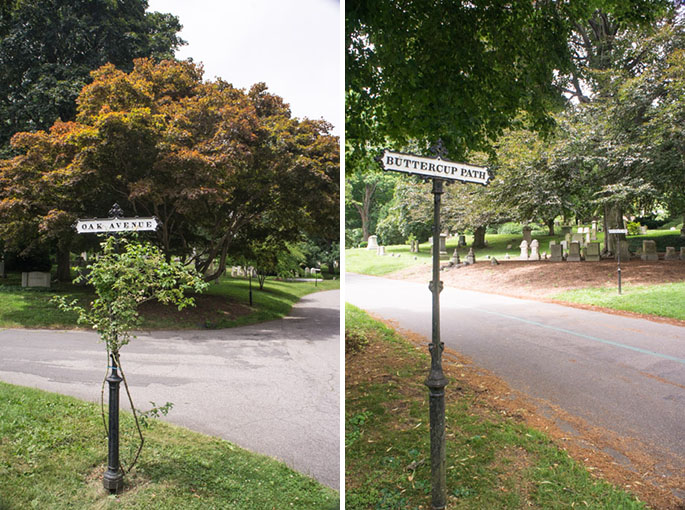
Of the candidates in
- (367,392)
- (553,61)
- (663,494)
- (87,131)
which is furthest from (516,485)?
(87,131)

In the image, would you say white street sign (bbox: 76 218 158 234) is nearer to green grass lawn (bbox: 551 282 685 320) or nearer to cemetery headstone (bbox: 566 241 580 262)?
green grass lawn (bbox: 551 282 685 320)

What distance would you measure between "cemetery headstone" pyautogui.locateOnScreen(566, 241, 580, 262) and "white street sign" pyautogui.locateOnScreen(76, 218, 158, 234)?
401 centimetres

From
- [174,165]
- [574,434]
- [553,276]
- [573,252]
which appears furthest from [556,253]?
[174,165]

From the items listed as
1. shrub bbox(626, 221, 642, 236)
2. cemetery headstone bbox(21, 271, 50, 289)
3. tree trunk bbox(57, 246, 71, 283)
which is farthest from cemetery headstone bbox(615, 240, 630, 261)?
cemetery headstone bbox(21, 271, 50, 289)

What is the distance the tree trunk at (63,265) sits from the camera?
245cm

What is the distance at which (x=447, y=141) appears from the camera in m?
2.57

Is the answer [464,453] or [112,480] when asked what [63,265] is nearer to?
[112,480]

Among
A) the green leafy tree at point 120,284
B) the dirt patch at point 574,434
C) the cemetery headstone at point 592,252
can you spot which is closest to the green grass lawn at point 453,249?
the cemetery headstone at point 592,252

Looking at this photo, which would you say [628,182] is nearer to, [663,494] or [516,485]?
Result: [663,494]

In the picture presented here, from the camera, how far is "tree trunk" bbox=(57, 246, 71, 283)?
2445 mm

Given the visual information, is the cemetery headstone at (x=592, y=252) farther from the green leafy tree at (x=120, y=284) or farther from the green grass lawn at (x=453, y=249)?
the green leafy tree at (x=120, y=284)

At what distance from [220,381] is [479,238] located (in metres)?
2.29

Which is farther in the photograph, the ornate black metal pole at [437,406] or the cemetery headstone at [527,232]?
the cemetery headstone at [527,232]

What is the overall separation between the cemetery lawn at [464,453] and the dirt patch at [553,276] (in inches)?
63.4
